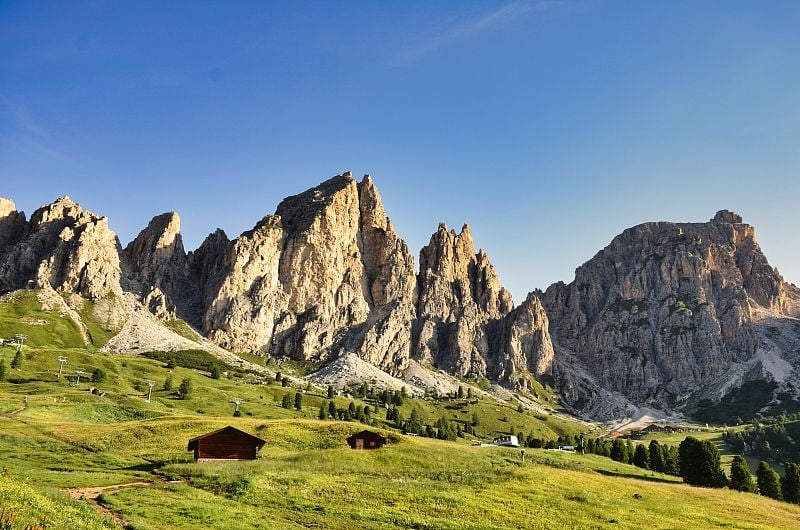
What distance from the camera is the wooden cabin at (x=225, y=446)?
68.8 metres

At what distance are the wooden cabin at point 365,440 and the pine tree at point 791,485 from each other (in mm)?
79123

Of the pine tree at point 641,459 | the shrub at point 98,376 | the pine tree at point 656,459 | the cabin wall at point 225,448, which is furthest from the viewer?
the shrub at point 98,376

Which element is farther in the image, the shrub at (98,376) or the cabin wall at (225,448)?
the shrub at (98,376)

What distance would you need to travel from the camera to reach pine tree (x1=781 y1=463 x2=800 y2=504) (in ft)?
335

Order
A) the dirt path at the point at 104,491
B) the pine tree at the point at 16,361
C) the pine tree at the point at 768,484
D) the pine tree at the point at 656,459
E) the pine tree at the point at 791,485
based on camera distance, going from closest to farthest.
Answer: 1. the dirt path at the point at 104,491
2. the pine tree at the point at 791,485
3. the pine tree at the point at 768,484
4. the pine tree at the point at 656,459
5. the pine tree at the point at 16,361

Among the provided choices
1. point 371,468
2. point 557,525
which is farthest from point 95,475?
point 557,525

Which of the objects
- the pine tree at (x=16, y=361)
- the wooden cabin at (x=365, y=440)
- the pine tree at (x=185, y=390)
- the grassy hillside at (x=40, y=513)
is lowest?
the pine tree at (x=185, y=390)

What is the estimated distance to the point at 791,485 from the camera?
339 ft

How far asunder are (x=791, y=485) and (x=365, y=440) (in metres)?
82.8

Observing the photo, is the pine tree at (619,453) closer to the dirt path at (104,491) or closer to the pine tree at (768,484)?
the pine tree at (768,484)

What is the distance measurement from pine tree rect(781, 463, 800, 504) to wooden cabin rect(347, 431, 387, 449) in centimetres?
7912

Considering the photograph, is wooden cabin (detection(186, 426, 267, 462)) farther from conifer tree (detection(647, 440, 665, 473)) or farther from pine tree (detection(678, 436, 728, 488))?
conifer tree (detection(647, 440, 665, 473))

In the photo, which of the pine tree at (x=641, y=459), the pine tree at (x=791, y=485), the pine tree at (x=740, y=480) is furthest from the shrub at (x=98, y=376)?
the pine tree at (x=791, y=485)

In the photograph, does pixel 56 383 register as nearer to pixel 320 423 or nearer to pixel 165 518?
pixel 320 423
